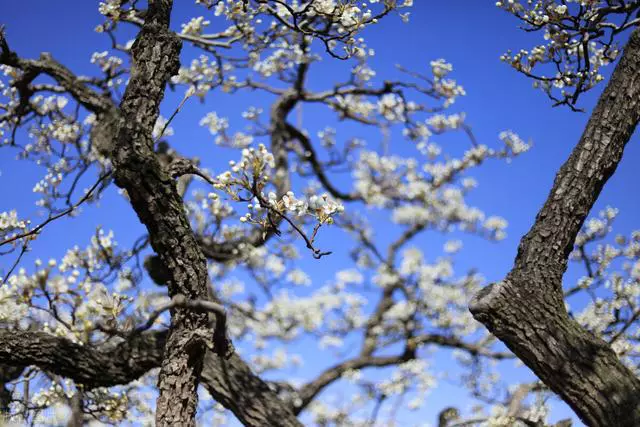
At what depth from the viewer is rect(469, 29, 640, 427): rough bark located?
279 cm

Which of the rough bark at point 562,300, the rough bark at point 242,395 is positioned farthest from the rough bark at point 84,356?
the rough bark at point 562,300

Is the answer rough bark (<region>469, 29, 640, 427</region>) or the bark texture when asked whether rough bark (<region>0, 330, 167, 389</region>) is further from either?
rough bark (<region>469, 29, 640, 427</region>)

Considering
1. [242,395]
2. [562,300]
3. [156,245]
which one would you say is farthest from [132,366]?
[562,300]

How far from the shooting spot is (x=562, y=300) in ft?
9.73

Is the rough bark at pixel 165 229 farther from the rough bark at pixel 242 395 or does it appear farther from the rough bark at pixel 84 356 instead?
the rough bark at pixel 242 395

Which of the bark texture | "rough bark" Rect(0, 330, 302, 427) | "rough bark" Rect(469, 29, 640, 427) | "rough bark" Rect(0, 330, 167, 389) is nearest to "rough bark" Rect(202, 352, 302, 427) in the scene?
"rough bark" Rect(0, 330, 302, 427)

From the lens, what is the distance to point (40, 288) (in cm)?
396

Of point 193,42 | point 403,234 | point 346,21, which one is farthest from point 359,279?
point 346,21

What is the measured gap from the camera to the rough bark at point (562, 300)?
279cm

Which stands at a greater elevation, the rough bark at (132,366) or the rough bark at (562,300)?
the rough bark at (132,366)

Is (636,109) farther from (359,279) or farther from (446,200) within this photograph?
(359,279)

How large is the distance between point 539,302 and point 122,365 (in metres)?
2.56

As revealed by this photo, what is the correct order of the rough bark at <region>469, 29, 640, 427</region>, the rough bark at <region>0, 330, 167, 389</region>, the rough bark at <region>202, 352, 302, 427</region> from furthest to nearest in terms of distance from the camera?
the rough bark at <region>202, 352, 302, 427</region>, the rough bark at <region>0, 330, 167, 389</region>, the rough bark at <region>469, 29, 640, 427</region>

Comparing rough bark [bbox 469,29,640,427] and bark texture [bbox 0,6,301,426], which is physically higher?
bark texture [bbox 0,6,301,426]
